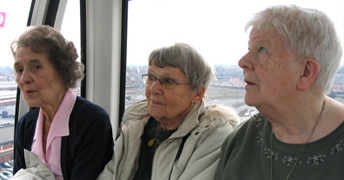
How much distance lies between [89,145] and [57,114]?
34 centimetres

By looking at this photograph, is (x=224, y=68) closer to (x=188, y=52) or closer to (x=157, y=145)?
(x=188, y=52)

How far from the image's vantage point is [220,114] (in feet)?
5.37

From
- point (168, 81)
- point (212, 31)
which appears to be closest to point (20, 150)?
point (168, 81)

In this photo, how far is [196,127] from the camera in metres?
1.60

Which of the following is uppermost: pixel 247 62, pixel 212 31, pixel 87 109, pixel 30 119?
pixel 212 31

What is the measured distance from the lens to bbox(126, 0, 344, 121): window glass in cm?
211

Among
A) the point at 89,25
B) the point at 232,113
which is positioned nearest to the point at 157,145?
the point at 232,113

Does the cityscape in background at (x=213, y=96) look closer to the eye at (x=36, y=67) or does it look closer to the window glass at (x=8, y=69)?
the window glass at (x=8, y=69)

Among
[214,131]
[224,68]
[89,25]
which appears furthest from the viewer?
[89,25]

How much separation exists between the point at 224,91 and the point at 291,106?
45.8 inches

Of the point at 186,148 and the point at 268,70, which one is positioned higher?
the point at 268,70

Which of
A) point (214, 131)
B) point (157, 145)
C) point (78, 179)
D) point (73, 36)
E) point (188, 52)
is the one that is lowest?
point (78, 179)

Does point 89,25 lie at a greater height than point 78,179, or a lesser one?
greater

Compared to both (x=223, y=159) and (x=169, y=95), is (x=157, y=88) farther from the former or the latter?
(x=223, y=159)
